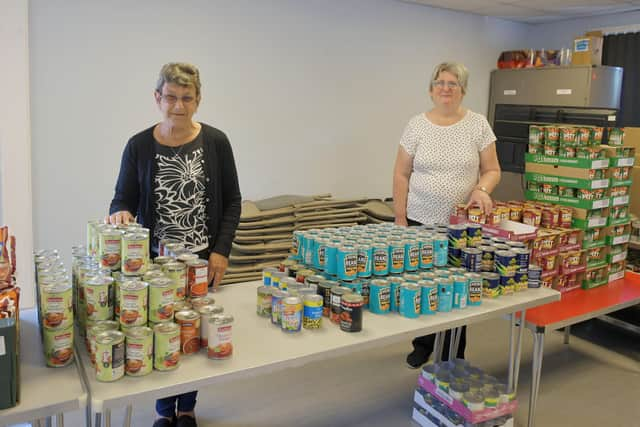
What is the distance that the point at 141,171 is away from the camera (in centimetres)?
226

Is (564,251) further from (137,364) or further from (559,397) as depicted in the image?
(137,364)

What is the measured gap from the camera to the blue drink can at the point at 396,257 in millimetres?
2104

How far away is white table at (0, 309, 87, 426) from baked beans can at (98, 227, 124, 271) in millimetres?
302

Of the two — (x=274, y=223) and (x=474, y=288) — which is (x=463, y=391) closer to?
(x=474, y=288)

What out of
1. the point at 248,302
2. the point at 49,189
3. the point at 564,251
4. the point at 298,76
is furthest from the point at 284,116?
the point at 248,302

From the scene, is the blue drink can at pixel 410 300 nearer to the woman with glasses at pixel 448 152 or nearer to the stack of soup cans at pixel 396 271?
the stack of soup cans at pixel 396 271

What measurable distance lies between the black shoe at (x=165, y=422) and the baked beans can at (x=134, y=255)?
3.29 feet

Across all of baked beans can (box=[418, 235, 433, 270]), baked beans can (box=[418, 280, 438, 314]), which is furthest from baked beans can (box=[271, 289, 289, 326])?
baked beans can (box=[418, 235, 433, 270])

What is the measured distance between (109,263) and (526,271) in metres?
1.65

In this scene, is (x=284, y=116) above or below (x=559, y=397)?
above

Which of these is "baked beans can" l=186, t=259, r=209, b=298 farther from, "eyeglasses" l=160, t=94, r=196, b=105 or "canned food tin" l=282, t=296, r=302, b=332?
"eyeglasses" l=160, t=94, r=196, b=105

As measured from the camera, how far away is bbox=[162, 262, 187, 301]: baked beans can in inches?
67.0

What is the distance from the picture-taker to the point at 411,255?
7.07ft

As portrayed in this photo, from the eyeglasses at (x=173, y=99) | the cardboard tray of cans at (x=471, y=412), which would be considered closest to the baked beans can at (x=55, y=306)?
the eyeglasses at (x=173, y=99)
